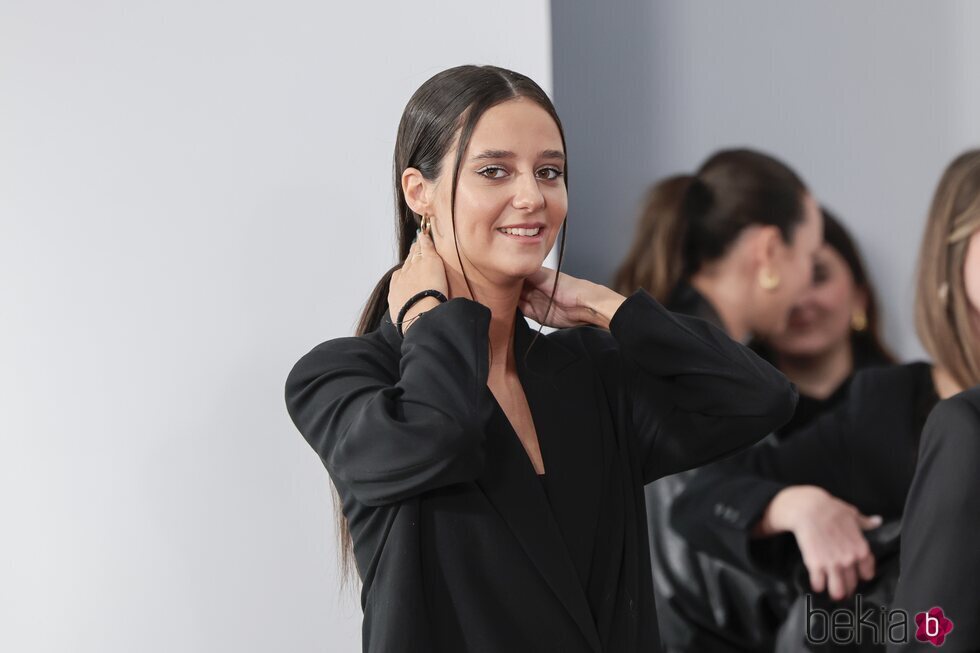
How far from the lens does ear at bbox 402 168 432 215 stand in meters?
1.43

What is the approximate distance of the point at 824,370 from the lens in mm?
1961

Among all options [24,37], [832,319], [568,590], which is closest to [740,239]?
[832,319]

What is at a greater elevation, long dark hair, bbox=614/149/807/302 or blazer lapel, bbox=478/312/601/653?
long dark hair, bbox=614/149/807/302

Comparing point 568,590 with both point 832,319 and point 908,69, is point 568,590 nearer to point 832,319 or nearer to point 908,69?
point 832,319

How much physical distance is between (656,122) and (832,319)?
0.48m

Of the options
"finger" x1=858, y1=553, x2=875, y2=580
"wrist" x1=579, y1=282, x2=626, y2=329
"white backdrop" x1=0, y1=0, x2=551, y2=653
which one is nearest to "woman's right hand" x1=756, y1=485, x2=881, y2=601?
"finger" x1=858, y1=553, x2=875, y2=580

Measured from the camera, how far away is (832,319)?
1962mm

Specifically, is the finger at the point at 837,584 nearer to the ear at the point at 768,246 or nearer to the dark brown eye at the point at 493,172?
the ear at the point at 768,246

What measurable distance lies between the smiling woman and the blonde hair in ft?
2.09

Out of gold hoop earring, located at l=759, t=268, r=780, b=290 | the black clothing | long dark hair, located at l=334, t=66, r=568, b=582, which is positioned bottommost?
the black clothing

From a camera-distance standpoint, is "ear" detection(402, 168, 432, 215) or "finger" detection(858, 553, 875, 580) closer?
"ear" detection(402, 168, 432, 215)

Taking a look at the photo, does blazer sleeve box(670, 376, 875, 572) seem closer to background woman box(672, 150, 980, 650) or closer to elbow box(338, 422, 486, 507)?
background woman box(672, 150, 980, 650)

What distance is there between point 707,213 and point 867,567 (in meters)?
0.69

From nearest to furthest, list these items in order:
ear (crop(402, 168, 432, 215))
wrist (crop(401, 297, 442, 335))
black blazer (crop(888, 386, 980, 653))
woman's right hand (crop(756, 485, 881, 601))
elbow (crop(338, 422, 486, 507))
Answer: elbow (crop(338, 422, 486, 507)) → wrist (crop(401, 297, 442, 335)) → ear (crop(402, 168, 432, 215)) → black blazer (crop(888, 386, 980, 653)) → woman's right hand (crop(756, 485, 881, 601))
